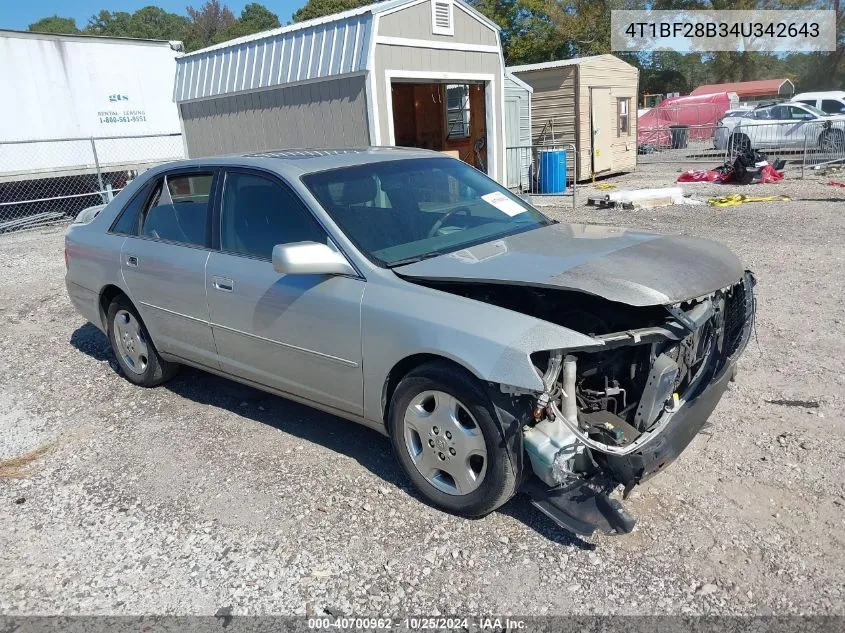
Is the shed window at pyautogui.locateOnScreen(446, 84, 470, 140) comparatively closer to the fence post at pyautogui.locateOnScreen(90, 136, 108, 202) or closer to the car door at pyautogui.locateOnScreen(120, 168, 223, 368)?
the fence post at pyautogui.locateOnScreen(90, 136, 108, 202)

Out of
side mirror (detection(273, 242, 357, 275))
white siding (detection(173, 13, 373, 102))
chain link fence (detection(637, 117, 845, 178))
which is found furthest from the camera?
chain link fence (detection(637, 117, 845, 178))

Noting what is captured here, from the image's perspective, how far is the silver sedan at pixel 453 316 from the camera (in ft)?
9.57

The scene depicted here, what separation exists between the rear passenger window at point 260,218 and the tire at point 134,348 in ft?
4.30

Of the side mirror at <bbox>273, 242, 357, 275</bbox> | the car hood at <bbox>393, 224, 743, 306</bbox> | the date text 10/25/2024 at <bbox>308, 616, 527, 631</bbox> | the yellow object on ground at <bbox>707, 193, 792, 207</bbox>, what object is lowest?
the date text 10/25/2024 at <bbox>308, 616, 527, 631</bbox>

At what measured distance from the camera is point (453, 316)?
3.08m

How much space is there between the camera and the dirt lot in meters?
2.82

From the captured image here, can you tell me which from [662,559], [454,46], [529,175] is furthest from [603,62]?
[662,559]

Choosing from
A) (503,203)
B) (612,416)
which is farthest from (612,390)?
(503,203)

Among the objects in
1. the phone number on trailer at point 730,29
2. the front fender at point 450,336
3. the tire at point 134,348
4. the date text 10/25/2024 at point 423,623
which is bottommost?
the date text 10/25/2024 at point 423,623

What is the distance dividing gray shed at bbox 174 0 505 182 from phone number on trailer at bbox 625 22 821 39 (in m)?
32.7

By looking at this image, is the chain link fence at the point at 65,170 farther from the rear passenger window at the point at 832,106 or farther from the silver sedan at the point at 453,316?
the rear passenger window at the point at 832,106

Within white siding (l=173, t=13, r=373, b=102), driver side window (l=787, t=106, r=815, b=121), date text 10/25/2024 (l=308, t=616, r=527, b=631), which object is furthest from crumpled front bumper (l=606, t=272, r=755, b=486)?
driver side window (l=787, t=106, r=815, b=121)

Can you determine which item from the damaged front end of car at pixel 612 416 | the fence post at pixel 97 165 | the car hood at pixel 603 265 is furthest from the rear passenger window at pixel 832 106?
the damaged front end of car at pixel 612 416

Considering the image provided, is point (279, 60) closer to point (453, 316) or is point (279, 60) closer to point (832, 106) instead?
point (453, 316)
